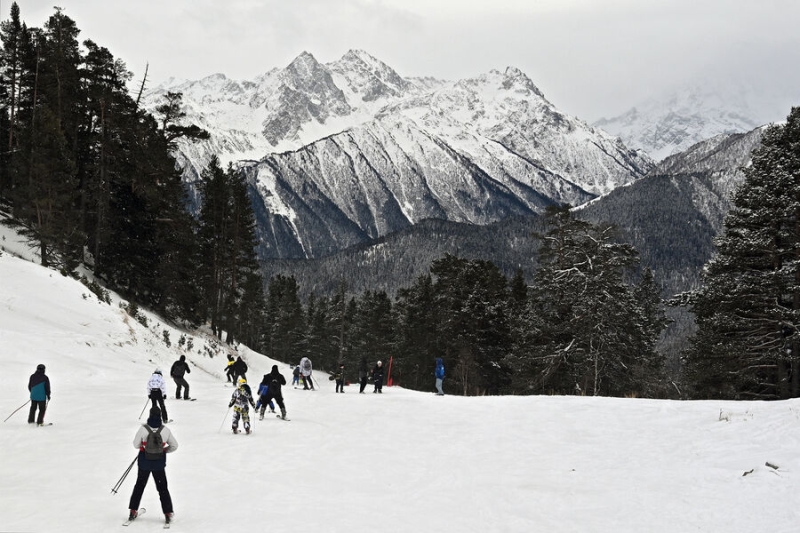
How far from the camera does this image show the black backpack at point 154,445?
9.73m

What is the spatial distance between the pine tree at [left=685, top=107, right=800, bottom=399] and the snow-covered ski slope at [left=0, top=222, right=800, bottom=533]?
6.43 m

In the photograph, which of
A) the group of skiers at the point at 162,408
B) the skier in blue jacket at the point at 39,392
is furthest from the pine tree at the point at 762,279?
the skier in blue jacket at the point at 39,392

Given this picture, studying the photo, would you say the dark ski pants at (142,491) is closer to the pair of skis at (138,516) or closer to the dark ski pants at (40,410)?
the pair of skis at (138,516)

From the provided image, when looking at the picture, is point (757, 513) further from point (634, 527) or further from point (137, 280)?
point (137, 280)

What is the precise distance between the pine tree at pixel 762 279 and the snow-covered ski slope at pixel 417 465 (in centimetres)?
643

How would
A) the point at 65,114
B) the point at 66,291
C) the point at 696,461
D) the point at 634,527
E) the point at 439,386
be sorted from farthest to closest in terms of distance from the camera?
the point at 65,114 < the point at 66,291 < the point at 439,386 < the point at 696,461 < the point at 634,527

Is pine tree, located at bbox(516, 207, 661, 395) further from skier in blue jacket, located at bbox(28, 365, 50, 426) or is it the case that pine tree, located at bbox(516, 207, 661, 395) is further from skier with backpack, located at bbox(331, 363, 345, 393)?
skier in blue jacket, located at bbox(28, 365, 50, 426)

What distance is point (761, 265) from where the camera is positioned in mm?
24203

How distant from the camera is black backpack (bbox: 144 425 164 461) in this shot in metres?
9.73

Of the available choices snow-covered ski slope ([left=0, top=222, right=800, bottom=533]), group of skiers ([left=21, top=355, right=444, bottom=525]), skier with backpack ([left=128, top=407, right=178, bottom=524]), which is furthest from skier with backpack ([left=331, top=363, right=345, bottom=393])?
skier with backpack ([left=128, top=407, right=178, bottom=524])

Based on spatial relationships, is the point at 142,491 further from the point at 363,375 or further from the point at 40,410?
the point at 363,375

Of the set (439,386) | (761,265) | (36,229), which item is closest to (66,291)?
(36,229)

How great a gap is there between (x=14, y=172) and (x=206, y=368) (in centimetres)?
1947

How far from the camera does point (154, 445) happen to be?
32.1ft
